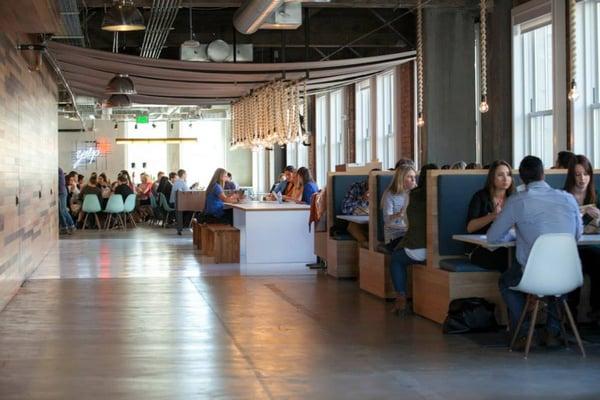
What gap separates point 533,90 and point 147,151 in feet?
79.7

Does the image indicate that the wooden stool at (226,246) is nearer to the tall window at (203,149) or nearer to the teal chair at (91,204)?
the teal chair at (91,204)

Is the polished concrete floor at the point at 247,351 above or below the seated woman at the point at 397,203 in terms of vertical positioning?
below

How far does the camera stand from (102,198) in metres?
22.0

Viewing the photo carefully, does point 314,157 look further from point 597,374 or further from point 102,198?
point 597,374

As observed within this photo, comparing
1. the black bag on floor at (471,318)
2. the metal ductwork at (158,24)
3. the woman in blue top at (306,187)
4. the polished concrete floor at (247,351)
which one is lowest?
the polished concrete floor at (247,351)

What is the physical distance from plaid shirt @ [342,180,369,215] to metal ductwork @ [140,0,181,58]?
385 cm

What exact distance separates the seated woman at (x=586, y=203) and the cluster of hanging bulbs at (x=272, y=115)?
7628 millimetres

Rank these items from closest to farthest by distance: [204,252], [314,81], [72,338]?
[72,338], [204,252], [314,81]

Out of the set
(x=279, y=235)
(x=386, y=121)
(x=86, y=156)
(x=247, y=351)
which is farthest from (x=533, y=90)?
(x=86, y=156)

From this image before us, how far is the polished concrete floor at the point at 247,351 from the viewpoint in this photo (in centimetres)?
516

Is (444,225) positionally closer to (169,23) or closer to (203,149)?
(169,23)

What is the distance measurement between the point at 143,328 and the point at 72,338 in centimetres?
59

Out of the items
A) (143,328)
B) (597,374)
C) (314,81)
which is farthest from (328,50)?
(597,374)

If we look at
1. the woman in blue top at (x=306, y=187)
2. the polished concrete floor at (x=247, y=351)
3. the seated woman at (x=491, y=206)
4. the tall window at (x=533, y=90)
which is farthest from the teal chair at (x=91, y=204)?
the seated woman at (x=491, y=206)
